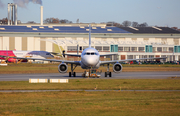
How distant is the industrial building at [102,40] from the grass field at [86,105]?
322 feet

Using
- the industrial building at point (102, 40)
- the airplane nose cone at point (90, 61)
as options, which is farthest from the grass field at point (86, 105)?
the industrial building at point (102, 40)

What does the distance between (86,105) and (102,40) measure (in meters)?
122

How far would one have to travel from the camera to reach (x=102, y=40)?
142 metres

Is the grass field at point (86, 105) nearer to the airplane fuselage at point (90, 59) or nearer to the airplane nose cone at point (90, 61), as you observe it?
the airplane nose cone at point (90, 61)

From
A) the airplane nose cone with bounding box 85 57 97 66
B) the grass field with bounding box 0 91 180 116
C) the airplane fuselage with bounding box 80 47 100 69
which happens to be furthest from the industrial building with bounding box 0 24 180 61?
the grass field with bounding box 0 91 180 116

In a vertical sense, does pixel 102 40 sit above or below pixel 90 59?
above

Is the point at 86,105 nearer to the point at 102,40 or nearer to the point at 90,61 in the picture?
the point at 90,61

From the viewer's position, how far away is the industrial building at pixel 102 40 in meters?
128

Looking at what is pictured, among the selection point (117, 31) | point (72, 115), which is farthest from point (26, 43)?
point (72, 115)

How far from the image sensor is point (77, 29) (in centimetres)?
14662

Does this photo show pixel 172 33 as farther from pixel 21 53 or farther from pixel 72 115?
pixel 72 115

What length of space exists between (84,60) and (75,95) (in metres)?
18.9

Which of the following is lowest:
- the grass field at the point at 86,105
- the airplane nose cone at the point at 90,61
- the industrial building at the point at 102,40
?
the grass field at the point at 86,105

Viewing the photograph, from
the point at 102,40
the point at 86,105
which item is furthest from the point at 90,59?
the point at 102,40
